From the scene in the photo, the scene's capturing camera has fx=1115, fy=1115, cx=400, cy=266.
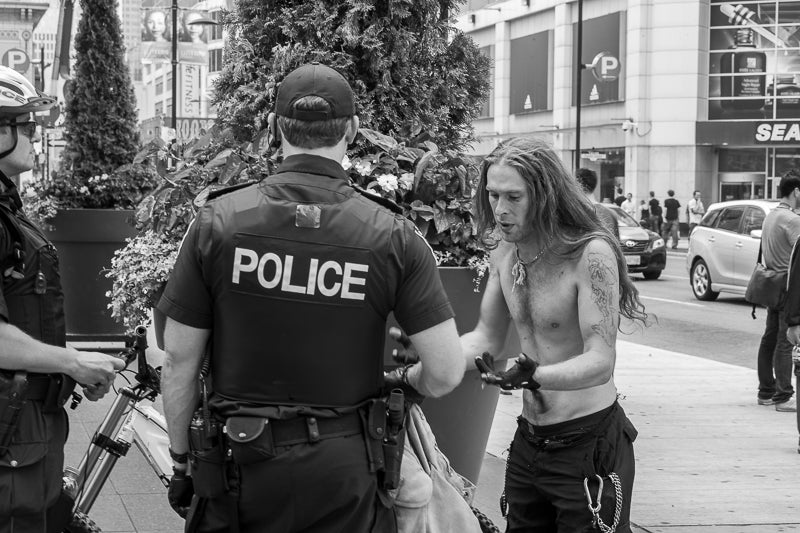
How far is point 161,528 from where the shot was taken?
541 centimetres

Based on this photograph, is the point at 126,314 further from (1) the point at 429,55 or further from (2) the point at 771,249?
(2) the point at 771,249

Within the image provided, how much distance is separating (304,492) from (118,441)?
1.65 metres

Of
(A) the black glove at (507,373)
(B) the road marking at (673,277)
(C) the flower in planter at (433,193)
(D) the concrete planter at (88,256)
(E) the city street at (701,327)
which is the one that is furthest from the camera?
(B) the road marking at (673,277)

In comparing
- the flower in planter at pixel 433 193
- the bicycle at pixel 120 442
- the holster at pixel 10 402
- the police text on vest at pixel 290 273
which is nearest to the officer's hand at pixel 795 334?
the flower in planter at pixel 433 193

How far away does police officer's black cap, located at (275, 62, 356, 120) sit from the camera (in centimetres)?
297

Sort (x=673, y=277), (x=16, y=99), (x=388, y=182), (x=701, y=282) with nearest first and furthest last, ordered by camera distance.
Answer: (x=16, y=99)
(x=388, y=182)
(x=701, y=282)
(x=673, y=277)

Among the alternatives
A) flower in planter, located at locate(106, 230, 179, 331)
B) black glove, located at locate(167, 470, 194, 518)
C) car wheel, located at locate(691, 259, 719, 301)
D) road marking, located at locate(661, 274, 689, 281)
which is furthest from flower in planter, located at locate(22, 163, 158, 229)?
road marking, located at locate(661, 274, 689, 281)

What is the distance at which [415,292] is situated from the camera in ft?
9.72

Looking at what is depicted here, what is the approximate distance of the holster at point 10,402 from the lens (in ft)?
10.4

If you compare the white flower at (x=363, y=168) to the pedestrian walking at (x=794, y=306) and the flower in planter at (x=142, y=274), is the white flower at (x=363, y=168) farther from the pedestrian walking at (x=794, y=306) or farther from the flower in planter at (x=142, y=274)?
the pedestrian walking at (x=794, y=306)

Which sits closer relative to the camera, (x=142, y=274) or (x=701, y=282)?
(x=142, y=274)

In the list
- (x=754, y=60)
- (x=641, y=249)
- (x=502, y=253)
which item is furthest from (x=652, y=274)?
(x=754, y=60)

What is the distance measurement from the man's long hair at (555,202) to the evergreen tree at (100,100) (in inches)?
340

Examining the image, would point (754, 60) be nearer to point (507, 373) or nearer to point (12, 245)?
point (507, 373)
